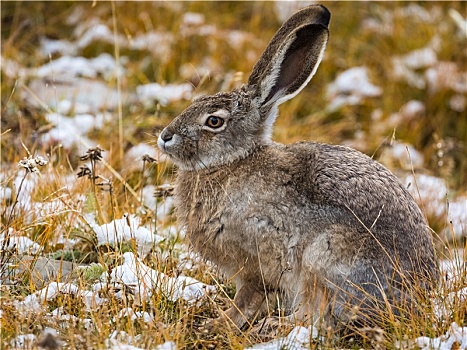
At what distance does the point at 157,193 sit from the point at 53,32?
A: 4.94 m

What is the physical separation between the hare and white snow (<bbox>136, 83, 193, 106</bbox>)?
258cm

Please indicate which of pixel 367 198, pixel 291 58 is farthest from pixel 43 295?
pixel 291 58

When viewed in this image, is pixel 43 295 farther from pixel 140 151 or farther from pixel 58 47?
pixel 58 47

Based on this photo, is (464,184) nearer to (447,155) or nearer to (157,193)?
(447,155)

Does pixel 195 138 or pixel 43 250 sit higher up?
pixel 195 138

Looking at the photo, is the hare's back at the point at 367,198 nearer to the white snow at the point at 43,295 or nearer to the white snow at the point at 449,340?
the white snow at the point at 449,340

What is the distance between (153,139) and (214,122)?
1.58m

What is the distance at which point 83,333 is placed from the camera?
3672 mm

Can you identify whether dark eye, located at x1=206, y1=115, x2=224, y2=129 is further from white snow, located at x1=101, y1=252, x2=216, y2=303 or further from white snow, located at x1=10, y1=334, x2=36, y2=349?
white snow, located at x1=10, y1=334, x2=36, y2=349

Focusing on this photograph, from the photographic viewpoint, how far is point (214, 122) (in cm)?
482

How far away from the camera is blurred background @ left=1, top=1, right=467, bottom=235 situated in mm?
7812

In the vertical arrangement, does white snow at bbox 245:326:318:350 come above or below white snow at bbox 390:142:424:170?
above

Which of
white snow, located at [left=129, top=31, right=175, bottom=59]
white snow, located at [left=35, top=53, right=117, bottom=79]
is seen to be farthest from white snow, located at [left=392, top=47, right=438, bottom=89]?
white snow, located at [left=35, top=53, right=117, bottom=79]

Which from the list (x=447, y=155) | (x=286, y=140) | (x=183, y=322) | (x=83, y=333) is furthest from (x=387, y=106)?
(x=83, y=333)
